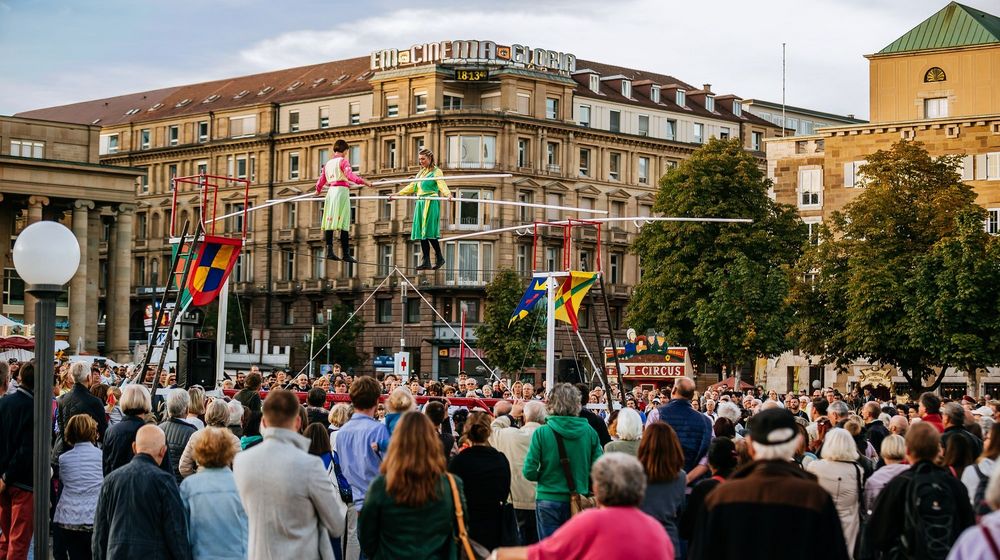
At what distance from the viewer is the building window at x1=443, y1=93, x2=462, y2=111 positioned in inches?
3602

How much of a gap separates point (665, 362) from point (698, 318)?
2386 cm

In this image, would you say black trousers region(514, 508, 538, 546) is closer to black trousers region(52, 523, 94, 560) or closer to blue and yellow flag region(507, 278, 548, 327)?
black trousers region(52, 523, 94, 560)

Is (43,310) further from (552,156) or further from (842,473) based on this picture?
(552,156)

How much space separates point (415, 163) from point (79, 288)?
2137 cm

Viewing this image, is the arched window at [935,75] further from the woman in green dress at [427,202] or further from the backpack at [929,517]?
the backpack at [929,517]

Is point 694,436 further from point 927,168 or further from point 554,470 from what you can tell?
point 927,168

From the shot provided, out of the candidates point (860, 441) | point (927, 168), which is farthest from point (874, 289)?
point (860, 441)

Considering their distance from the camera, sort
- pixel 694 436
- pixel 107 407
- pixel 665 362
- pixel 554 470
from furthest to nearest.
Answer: pixel 665 362 < pixel 107 407 < pixel 694 436 < pixel 554 470

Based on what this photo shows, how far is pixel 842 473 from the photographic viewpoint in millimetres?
12602

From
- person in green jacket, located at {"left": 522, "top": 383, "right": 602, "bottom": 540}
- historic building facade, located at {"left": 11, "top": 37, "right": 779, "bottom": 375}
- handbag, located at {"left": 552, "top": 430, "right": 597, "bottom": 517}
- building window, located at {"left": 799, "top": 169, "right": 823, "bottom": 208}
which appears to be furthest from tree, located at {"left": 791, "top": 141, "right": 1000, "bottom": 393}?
handbag, located at {"left": 552, "top": 430, "right": 597, "bottom": 517}

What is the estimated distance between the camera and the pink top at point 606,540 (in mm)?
7863

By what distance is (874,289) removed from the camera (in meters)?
53.9

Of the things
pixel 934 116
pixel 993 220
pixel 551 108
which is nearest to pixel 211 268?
pixel 993 220

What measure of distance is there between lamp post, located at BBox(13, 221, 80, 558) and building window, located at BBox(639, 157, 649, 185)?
86.9 meters
